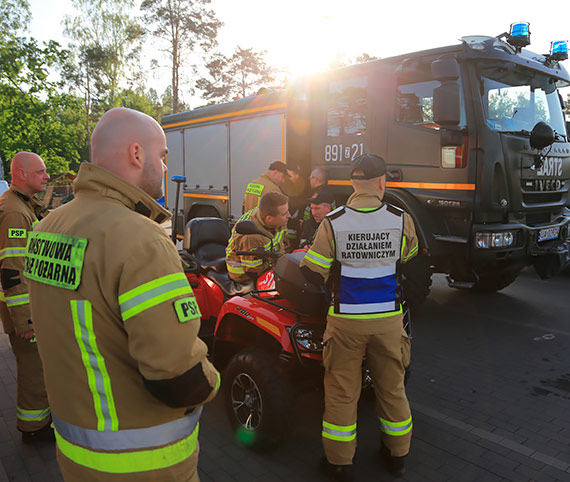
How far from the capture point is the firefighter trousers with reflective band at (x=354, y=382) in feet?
8.51

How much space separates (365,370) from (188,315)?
72.0 inches

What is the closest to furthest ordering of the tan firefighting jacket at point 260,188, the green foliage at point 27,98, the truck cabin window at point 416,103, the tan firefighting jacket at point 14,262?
the tan firefighting jacket at point 14,262 → the truck cabin window at point 416,103 → the tan firefighting jacket at point 260,188 → the green foliage at point 27,98

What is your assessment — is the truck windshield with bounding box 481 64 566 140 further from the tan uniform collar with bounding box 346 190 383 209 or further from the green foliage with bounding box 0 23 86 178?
the green foliage with bounding box 0 23 86 178

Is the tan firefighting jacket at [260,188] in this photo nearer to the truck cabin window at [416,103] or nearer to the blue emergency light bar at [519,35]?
the truck cabin window at [416,103]

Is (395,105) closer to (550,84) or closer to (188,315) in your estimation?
(550,84)

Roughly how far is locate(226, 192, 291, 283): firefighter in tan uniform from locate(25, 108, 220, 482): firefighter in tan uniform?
205 centimetres

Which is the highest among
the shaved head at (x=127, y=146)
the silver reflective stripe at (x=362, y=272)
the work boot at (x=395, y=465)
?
the shaved head at (x=127, y=146)

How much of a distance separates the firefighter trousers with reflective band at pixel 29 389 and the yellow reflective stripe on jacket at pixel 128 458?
6.45ft

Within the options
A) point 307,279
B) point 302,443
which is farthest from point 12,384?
point 307,279

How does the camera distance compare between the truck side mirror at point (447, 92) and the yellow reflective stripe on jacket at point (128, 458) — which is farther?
the truck side mirror at point (447, 92)

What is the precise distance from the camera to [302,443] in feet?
10.2

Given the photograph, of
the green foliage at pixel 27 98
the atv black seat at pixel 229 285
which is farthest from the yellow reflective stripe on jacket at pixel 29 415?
the green foliage at pixel 27 98

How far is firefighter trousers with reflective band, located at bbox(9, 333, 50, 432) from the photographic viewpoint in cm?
312

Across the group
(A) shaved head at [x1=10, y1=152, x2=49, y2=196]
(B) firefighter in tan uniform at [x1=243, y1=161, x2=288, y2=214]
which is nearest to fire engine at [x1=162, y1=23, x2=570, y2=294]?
(B) firefighter in tan uniform at [x1=243, y1=161, x2=288, y2=214]
